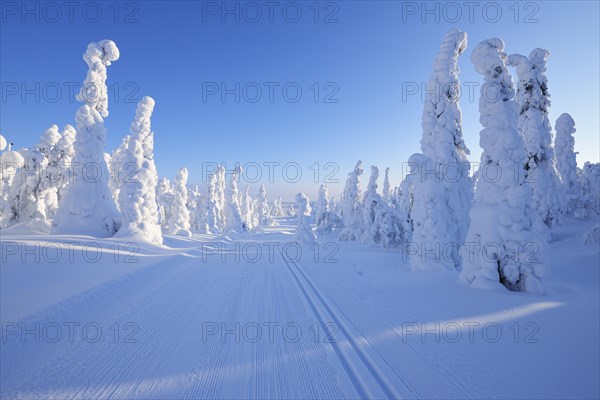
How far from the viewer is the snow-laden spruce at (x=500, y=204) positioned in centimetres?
809

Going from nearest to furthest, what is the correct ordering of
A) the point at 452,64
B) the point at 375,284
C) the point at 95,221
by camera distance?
1. the point at 375,284
2. the point at 452,64
3. the point at 95,221

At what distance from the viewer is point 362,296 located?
792cm

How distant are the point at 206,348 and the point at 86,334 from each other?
98.4 inches

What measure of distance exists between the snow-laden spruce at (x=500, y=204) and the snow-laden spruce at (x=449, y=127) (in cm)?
474

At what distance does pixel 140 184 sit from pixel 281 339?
19842 mm

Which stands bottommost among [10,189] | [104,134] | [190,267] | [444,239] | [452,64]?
[190,267]

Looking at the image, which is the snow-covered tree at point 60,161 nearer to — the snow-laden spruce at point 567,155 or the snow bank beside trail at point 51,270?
the snow bank beside trail at point 51,270

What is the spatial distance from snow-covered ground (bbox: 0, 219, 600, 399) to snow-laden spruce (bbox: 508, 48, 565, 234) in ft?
37.4

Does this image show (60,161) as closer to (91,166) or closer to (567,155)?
(91,166)

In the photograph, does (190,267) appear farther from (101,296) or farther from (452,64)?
(452,64)

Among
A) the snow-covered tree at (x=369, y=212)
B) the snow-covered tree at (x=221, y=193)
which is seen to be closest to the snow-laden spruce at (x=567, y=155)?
the snow-covered tree at (x=369, y=212)

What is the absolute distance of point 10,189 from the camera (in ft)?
81.4

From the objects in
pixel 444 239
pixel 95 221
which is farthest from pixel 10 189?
pixel 444 239

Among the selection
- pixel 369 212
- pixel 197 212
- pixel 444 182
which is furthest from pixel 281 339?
pixel 197 212
